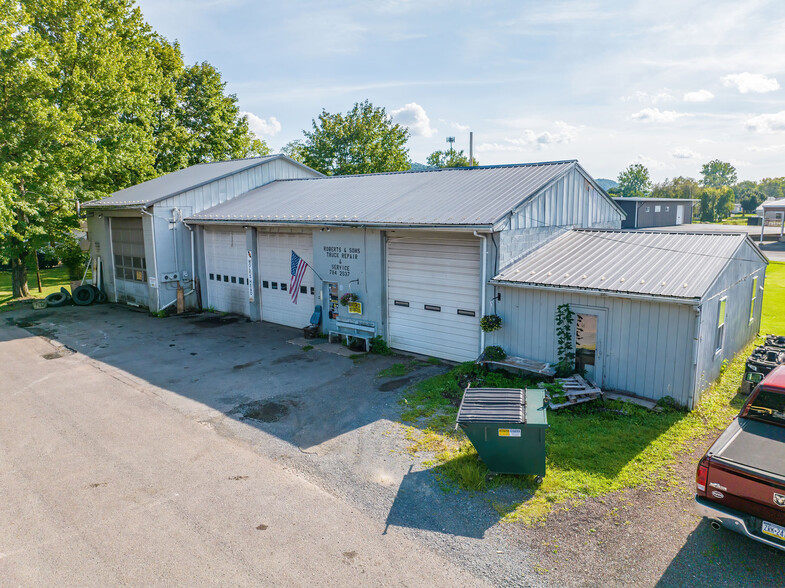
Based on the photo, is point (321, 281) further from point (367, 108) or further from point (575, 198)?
point (367, 108)

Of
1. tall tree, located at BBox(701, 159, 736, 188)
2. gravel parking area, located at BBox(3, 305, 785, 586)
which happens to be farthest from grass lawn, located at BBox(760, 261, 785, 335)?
tall tree, located at BBox(701, 159, 736, 188)

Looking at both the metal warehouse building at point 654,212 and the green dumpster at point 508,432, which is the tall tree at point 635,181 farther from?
the green dumpster at point 508,432

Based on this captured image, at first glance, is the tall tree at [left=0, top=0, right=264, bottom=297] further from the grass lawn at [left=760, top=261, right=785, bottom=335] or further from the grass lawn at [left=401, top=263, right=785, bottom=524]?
the grass lawn at [left=760, top=261, right=785, bottom=335]

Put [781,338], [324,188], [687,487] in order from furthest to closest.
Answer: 1. [324,188]
2. [781,338]
3. [687,487]

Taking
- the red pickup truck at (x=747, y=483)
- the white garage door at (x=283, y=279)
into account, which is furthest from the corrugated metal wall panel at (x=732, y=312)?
the white garage door at (x=283, y=279)

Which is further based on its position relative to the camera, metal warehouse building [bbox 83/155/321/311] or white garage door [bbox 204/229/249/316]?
metal warehouse building [bbox 83/155/321/311]

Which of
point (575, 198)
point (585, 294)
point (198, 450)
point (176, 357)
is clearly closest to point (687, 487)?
point (585, 294)

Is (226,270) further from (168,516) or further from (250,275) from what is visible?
(168,516)
